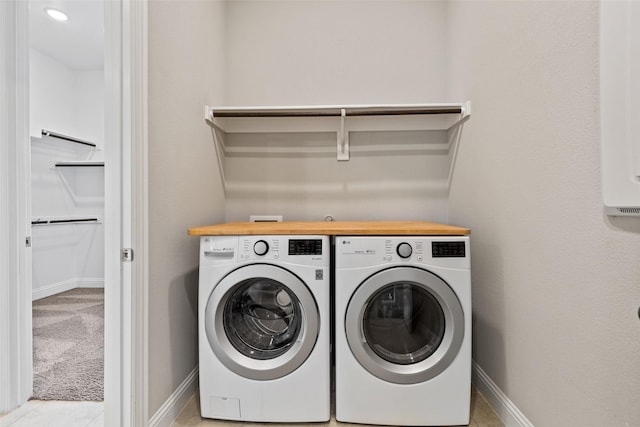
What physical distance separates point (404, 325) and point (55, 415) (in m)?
1.73

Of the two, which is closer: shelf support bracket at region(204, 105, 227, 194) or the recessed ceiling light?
shelf support bracket at region(204, 105, 227, 194)

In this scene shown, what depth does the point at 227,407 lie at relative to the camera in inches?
59.9

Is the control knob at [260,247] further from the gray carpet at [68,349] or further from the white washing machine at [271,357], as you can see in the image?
the gray carpet at [68,349]

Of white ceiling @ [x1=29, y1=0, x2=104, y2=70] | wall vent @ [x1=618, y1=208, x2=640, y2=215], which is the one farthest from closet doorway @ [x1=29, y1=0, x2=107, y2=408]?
wall vent @ [x1=618, y1=208, x2=640, y2=215]

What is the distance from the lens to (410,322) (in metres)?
1.55

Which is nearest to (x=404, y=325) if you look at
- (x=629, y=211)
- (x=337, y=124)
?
(x=629, y=211)

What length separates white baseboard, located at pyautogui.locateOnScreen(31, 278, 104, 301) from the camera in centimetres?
347

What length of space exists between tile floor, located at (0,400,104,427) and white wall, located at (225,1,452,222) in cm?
130

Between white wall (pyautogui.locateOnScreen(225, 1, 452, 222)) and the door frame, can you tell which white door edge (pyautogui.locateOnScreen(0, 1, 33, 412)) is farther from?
white wall (pyautogui.locateOnScreen(225, 1, 452, 222))

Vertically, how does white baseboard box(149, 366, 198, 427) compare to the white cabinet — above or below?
below

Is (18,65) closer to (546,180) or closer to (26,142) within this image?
(26,142)

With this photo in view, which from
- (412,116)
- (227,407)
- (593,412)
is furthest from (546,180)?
(227,407)

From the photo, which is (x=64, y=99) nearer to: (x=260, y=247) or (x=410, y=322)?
(x=260, y=247)

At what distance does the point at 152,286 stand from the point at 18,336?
2.61 ft
